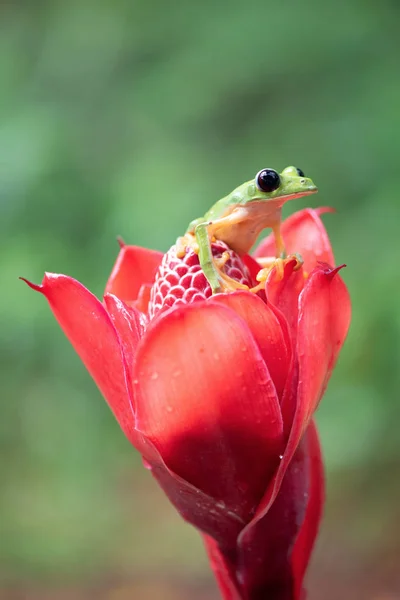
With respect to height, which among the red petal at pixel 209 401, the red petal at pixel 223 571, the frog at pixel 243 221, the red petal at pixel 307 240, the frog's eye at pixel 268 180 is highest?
the frog's eye at pixel 268 180

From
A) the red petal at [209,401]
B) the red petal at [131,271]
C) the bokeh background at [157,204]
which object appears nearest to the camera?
the red petal at [209,401]

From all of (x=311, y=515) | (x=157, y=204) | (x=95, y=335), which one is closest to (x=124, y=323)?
(x=95, y=335)

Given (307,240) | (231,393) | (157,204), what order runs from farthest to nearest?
(157,204), (307,240), (231,393)

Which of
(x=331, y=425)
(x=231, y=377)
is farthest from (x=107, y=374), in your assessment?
(x=331, y=425)

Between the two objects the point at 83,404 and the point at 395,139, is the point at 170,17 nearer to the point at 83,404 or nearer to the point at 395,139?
the point at 395,139

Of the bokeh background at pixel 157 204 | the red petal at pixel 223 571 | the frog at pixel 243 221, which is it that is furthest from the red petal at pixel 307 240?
the bokeh background at pixel 157 204

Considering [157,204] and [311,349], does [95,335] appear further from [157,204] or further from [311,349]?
[157,204]

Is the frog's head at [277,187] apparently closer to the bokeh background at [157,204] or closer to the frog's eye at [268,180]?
the frog's eye at [268,180]
